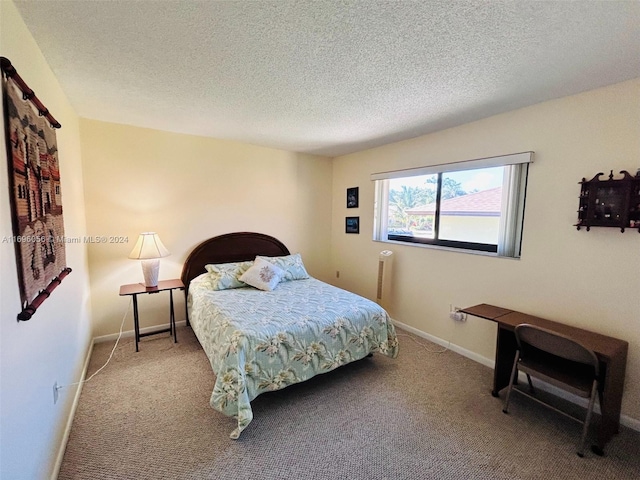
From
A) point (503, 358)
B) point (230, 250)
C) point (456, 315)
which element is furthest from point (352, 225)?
point (503, 358)

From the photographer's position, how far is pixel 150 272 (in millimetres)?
3045

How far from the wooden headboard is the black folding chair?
297cm

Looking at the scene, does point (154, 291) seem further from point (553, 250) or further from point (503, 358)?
point (553, 250)

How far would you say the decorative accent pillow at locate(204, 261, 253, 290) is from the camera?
318 centimetres

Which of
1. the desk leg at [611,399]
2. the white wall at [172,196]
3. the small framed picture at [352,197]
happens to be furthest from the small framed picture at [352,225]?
the desk leg at [611,399]

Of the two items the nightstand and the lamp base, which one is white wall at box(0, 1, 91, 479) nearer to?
the nightstand

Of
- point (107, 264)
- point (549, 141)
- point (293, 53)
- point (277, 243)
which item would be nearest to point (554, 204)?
point (549, 141)

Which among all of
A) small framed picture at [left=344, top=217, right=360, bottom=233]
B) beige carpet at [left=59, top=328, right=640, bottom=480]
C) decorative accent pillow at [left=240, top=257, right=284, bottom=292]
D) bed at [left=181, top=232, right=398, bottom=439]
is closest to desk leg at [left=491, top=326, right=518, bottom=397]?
beige carpet at [left=59, top=328, right=640, bottom=480]

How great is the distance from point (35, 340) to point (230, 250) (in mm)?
2412

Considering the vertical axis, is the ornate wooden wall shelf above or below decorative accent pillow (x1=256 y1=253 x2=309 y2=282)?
above

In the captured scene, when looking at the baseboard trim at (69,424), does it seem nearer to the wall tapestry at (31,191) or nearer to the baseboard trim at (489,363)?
the wall tapestry at (31,191)

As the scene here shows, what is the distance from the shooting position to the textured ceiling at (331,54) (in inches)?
52.4

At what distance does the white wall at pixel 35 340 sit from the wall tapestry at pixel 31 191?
0.05 metres

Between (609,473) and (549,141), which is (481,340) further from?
(549,141)
